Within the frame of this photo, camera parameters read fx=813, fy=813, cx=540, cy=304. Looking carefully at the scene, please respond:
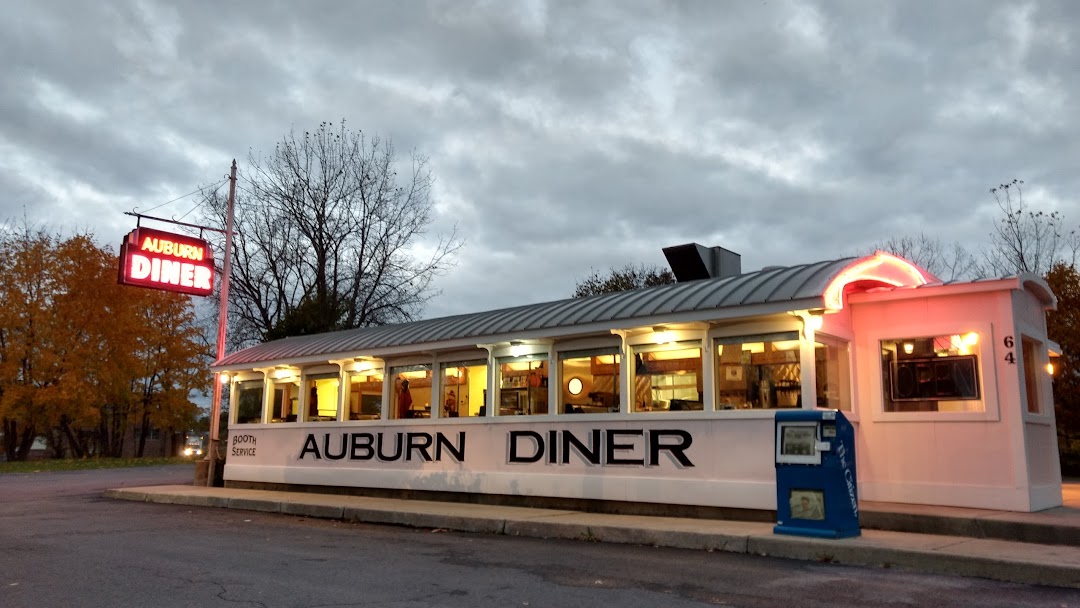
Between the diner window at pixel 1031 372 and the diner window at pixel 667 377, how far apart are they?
439cm

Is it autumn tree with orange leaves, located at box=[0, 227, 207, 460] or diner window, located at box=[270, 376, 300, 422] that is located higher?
autumn tree with orange leaves, located at box=[0, 227, 207, 460]

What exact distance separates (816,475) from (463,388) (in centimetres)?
742

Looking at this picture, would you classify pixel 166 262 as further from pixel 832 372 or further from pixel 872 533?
pixel 872 533

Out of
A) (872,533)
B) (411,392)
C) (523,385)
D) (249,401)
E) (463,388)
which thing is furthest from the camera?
(249,401)

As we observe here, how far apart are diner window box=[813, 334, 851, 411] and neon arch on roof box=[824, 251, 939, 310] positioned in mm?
820

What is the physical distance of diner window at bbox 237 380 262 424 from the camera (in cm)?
1895

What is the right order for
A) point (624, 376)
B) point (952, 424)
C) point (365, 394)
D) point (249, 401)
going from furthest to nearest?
point (249, 401), point (365, 394), point (624, 376), point (952, 424)

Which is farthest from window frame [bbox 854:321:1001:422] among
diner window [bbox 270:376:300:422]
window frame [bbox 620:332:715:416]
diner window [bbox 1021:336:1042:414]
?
diner window [bbox 270:376:300:422]

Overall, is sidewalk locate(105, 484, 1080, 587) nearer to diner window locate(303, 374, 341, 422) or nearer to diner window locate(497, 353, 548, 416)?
diner window locate(497, 353, 548, 416)

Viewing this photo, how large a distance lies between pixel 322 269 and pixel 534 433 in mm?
23938

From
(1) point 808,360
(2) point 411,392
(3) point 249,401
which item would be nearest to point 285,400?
(3) point 249,401

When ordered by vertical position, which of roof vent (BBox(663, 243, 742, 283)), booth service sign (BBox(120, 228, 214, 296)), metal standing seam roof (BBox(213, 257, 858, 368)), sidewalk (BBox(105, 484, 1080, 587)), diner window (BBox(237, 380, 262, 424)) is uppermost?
booth service sign (BBox(120, 228, 214, 296))

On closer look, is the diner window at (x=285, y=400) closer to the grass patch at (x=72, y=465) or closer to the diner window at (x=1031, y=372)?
the diner window at (x=1031, y=372)

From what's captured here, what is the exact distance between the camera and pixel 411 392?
15.8 meters
